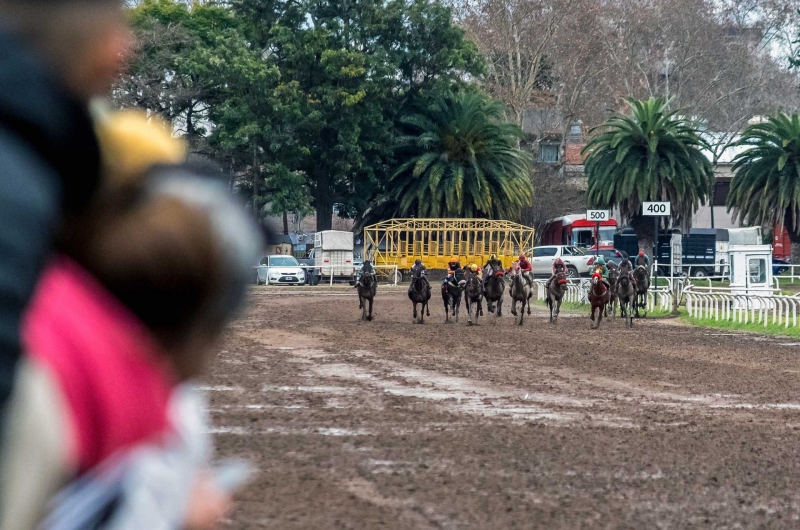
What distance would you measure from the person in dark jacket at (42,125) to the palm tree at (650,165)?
49136 mm

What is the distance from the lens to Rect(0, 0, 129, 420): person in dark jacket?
1.36 m

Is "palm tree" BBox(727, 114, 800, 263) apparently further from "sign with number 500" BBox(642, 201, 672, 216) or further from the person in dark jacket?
the person in dark jacket

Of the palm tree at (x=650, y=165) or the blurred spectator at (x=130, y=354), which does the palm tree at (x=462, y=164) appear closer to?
the palm tree at (x=650, y=165)

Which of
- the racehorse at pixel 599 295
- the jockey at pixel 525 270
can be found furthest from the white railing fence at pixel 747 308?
the jockey at pixel 525 270

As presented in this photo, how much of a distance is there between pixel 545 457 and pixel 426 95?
56364mm

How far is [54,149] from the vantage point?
1.49 m

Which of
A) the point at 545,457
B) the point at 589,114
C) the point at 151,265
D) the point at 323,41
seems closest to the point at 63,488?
the point at 151,265

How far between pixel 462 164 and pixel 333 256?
373 inches

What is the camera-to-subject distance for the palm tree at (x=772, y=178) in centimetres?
5188

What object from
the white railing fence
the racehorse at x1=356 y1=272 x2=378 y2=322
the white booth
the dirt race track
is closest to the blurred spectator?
the dirt race track

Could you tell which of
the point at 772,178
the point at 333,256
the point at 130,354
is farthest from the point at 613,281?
the point at 130,354

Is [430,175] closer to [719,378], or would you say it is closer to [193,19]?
[193,19]

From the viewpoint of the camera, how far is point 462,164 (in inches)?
2495

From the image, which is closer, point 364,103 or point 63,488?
point 63,488
